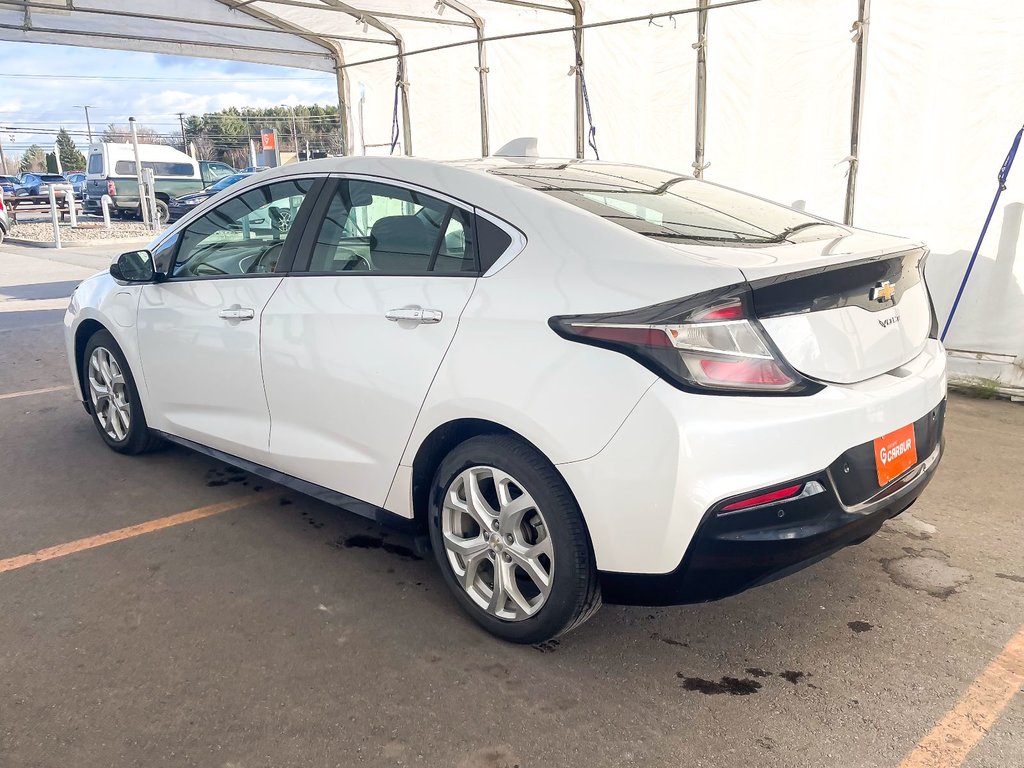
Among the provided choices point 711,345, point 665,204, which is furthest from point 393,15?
point 711,345

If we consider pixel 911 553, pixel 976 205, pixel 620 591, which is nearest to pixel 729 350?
pixel 620 591

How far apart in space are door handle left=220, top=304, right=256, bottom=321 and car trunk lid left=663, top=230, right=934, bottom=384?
1836 mm

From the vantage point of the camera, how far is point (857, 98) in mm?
6070

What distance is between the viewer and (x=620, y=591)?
2389 mm

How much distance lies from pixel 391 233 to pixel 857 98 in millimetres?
4479

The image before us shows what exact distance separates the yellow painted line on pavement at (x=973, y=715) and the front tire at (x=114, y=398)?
369cm

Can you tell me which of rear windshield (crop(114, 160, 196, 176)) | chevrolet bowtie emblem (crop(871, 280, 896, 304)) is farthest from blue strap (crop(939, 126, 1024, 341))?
rear windshield (crop(114, 160, 196, 176))

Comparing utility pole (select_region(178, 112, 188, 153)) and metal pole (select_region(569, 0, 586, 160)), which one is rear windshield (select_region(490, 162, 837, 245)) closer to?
metal pole (select_region(569, 0, 586, 160))

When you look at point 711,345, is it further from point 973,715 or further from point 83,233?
point 83,233

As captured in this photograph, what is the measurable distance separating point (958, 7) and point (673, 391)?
192 inches

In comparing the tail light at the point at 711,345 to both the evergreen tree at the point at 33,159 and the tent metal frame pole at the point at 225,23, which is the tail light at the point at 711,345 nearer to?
the tent metal frame pole at the point at 225,23

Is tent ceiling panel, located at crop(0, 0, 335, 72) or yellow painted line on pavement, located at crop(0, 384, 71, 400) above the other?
tent ceiling panel, located at crop(0, 0, 335, 72)

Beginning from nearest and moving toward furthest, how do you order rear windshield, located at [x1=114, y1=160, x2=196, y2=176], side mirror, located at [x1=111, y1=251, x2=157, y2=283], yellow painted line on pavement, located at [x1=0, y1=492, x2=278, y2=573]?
yellow painted line on pavement, located at [x1=0, y1=492, x2=278, y2=573] → side mirror, located at [x1=111, y1=251, x2=157, y2=283] → rear windshield, located at [x1=114, y1=160, x2=196, y2=176]

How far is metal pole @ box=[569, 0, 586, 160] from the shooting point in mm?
7770
